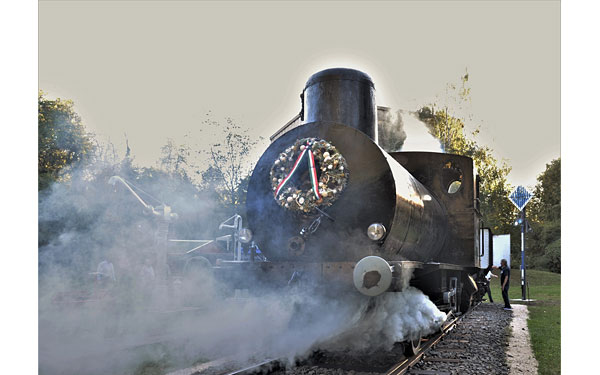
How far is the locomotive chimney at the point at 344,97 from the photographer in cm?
599

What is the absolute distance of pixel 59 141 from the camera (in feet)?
18.4

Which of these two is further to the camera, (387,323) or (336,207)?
(336,207)

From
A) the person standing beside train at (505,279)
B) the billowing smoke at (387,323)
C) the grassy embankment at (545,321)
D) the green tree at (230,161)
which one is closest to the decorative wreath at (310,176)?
the billowing smoke at (387,323)

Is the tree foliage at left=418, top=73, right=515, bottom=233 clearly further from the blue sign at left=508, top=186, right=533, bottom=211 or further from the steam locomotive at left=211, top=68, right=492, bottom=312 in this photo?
the steam locomotive at left=211, top=68, right=492, bottom=312

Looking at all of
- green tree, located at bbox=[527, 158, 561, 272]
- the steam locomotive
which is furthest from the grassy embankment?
the steam locomotive

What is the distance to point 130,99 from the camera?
5.52 metres

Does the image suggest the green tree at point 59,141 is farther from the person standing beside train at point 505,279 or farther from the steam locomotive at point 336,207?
the person standing beside train at point 505,279

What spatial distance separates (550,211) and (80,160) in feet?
22.0

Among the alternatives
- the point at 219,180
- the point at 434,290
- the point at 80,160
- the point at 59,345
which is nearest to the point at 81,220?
the point at 80,160

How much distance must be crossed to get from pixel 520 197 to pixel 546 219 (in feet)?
4.69

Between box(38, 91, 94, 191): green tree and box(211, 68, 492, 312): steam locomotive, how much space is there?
2.25 m

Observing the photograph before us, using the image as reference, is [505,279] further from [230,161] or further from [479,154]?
[230,161]

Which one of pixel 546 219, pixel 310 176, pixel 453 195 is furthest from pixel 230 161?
pixel 310 176
